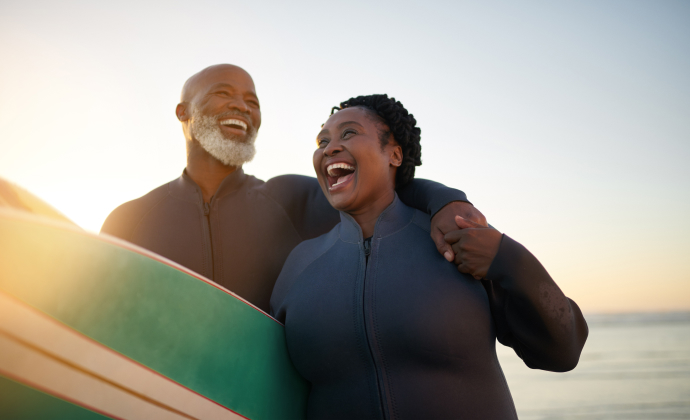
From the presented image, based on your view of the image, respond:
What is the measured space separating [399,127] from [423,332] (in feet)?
3.10

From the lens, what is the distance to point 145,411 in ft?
4.59

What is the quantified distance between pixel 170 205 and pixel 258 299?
81 centimetres

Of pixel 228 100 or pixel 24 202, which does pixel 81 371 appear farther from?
pixel 228 100

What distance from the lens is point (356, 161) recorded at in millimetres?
1885

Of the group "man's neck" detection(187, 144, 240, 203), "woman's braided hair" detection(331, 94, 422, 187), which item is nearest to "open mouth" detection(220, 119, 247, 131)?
"man's neck" detection(187, 144, 240, 203)

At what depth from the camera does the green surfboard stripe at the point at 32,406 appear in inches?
47.1

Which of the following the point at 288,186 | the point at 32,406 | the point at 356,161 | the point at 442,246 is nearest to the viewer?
the point at 32,406

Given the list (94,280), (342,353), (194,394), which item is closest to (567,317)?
(342,353)

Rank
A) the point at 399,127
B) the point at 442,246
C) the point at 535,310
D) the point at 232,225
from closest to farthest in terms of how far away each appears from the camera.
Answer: the point at 535,310, the point at 442,246, the point at 399,127, the point at 232,225

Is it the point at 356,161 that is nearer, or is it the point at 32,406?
the point at 32,406

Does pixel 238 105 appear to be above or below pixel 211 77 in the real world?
below

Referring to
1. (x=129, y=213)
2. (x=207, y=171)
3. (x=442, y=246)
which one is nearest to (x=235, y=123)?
(x=207, y=171)

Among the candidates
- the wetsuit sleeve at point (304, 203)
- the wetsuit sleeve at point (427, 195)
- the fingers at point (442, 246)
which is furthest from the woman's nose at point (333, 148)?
the wetsuit sleeve at point (304, 203)

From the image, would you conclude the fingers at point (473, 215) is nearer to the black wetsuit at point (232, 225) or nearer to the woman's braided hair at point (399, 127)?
the woman's braided hair at point (399, 127)
